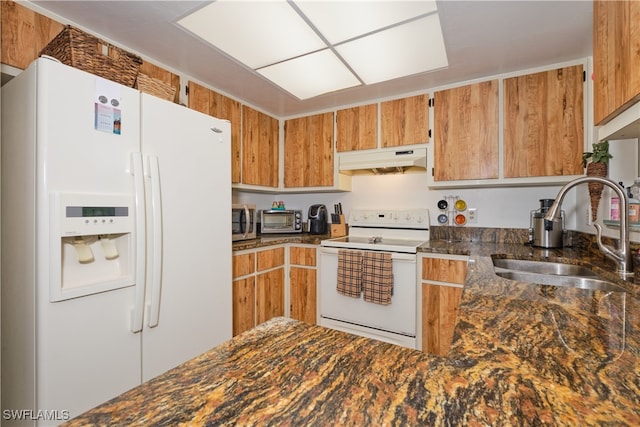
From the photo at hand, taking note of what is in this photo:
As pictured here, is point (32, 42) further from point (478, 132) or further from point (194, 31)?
point (478, 132)

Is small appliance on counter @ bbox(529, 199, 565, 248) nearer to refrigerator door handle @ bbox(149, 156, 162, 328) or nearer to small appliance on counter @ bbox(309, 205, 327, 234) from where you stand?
small appliance on counter @ bbox(309, 205, 327, 234)

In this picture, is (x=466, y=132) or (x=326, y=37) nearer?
(x=326, y=37)

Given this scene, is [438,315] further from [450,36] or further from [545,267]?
[450,36]

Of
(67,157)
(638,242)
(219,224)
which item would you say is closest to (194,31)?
(67,157)

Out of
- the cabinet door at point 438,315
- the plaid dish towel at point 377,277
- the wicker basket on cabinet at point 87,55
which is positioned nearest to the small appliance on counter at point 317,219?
the plaid dish towel at point 377,277

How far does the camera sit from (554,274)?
161 centimetres

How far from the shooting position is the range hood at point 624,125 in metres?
0.92

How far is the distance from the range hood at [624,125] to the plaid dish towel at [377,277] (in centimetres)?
141

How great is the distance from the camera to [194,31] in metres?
1.66

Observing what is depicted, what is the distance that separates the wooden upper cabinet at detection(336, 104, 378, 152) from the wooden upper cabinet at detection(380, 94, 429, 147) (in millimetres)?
86

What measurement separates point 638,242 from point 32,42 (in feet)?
10.2

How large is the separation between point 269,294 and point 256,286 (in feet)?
0.67

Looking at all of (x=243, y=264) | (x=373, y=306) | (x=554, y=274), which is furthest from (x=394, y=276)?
(x=243, y=264)

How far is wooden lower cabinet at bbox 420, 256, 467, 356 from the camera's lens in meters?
2.06
